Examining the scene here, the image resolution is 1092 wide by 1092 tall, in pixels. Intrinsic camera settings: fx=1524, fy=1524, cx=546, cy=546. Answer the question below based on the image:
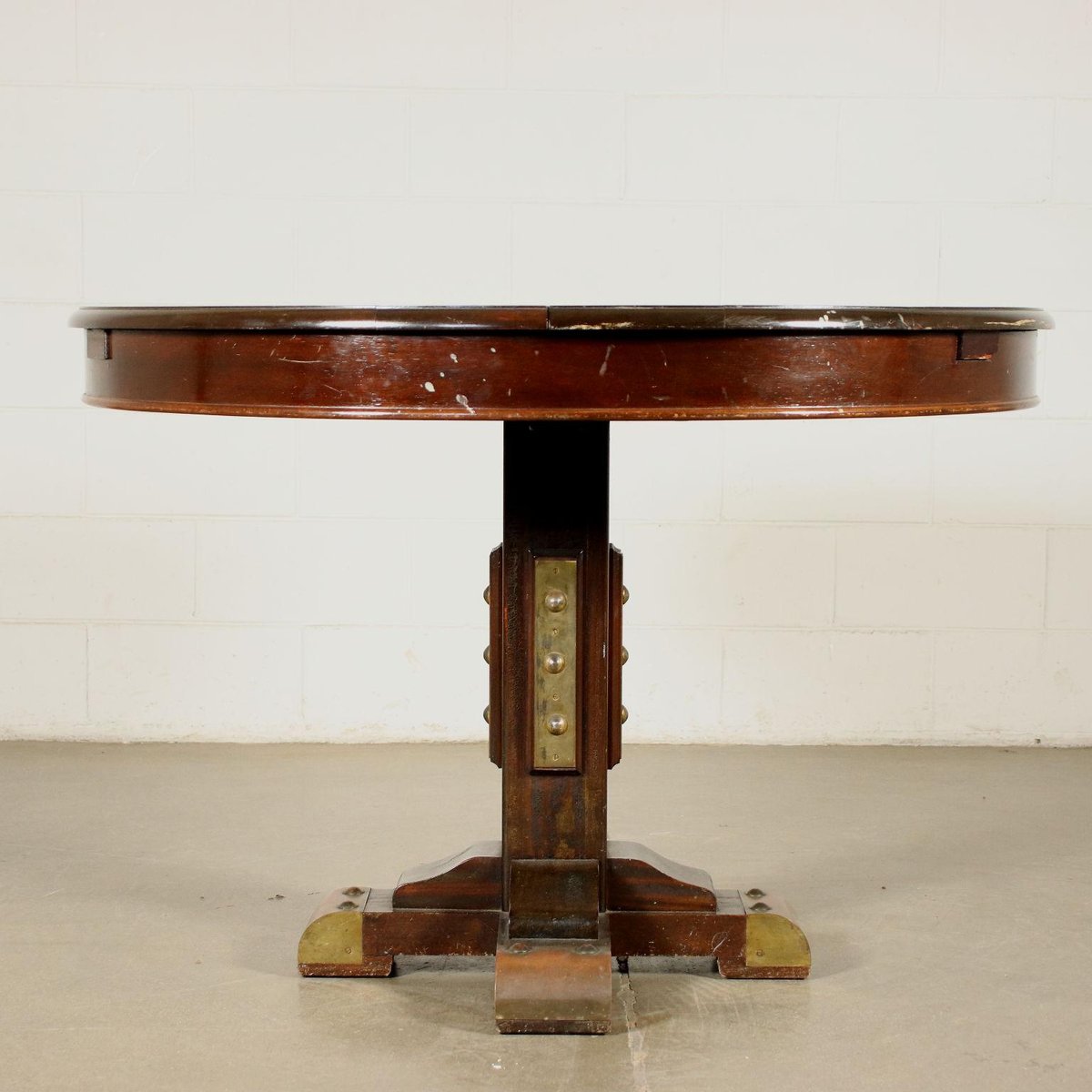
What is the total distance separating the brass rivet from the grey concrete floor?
1.80 feet

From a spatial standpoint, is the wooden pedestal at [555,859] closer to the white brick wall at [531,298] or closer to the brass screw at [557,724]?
the brass screw at [557,724]

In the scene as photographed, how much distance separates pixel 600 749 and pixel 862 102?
200cm

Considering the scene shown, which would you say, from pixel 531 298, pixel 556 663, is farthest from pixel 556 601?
pixel 531 298

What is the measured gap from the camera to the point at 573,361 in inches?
60.7

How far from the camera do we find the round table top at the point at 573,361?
1535 mm

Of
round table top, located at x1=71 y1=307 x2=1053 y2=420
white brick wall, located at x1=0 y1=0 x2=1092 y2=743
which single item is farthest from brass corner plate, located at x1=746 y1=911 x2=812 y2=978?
white brick wall, located at x1=0 y1=0 x2=1092 y2=743

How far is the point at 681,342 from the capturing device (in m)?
1.54

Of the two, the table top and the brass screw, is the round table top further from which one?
the brass screw

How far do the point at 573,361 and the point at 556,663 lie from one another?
56cm

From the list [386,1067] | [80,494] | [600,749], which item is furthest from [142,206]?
[386,1067]

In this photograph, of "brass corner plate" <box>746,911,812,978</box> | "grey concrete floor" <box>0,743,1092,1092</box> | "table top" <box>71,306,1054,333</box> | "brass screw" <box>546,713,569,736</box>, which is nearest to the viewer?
"table top" <box>71,306,1054,333</box>

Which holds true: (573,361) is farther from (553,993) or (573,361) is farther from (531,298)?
(531,298)

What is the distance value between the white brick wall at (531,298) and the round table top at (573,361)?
1.86 m

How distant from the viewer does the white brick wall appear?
11.2 ft
